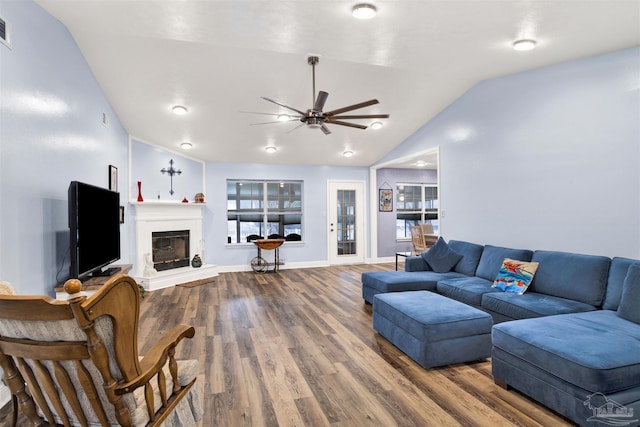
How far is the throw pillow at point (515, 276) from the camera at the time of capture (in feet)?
11.1

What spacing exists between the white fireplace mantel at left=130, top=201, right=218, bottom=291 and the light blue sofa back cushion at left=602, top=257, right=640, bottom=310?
18.5 feet

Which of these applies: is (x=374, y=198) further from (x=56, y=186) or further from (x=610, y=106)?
(x=56, y=186)

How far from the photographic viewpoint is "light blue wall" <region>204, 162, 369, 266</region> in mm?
7090

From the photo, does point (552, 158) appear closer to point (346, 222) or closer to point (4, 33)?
point (4, 33)

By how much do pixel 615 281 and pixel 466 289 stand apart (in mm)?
1223

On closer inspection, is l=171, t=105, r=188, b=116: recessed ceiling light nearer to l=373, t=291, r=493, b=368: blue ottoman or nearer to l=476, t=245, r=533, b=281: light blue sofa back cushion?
l=373, t=291, r=493, b=368: blue ottoman

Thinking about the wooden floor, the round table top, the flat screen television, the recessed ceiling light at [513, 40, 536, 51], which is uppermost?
the recessed ceiling light at [513, 40, 536, 51]

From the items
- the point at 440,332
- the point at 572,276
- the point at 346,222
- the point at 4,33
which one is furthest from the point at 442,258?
the point at 4,33

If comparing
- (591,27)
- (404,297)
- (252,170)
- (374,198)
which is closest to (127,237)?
(252,170)

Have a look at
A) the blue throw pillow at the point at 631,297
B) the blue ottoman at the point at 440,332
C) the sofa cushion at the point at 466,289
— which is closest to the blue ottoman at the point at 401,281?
the sofa cushion at the point at 466,289

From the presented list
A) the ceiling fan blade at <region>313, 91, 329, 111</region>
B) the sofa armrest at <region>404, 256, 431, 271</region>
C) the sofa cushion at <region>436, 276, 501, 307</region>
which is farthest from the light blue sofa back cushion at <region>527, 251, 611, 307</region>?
the ceiling fan blade at <region>313, 91, 329, 111</region>

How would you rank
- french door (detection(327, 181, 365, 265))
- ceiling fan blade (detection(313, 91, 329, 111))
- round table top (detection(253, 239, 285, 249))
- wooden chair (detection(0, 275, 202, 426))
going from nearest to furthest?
wooden chair (detection(0, 275, 202, 426)) < ceiling fan blade (detection(313, 91, 329, 111)) < round table top (detection(253, 239, 285, 249)) < french door (detection(327, 181, 365, 265))

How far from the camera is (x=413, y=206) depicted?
8711 millimetres

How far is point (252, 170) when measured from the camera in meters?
7.35
